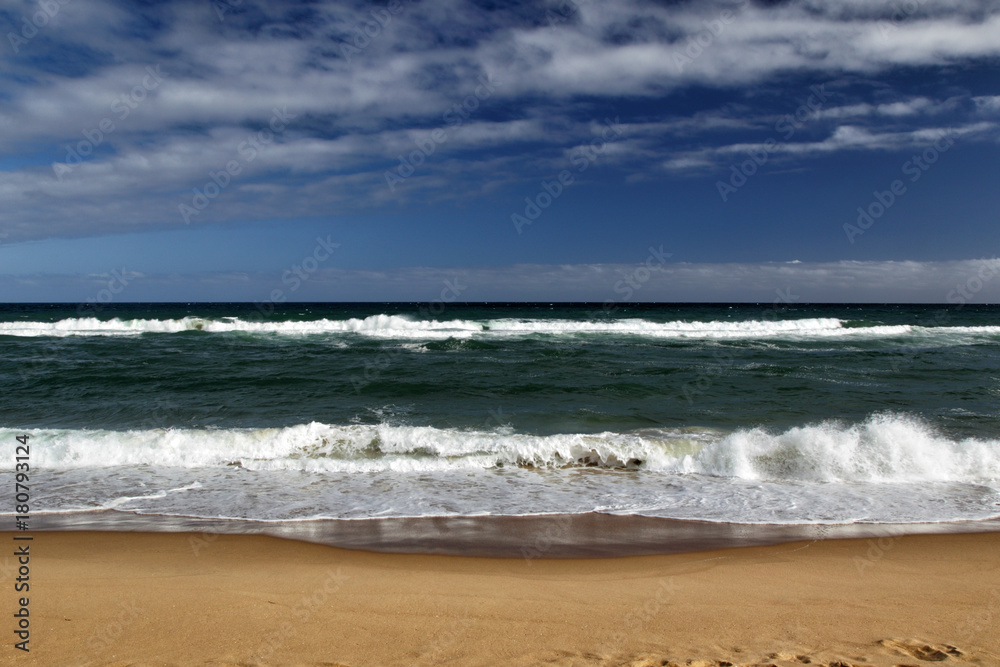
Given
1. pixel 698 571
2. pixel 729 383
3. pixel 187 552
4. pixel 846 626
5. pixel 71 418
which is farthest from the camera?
pixel 729 383

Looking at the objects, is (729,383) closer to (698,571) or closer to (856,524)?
(856,524)

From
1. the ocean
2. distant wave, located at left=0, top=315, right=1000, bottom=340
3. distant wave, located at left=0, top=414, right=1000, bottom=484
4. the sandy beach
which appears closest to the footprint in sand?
the sandy beach

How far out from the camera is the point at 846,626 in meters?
3.76

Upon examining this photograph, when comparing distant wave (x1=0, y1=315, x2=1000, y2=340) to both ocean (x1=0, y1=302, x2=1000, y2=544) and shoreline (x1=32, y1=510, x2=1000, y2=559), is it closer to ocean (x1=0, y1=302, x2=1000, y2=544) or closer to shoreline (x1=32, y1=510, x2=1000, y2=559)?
ocean (x1=0, y1=302, x2=1000, y2=544)

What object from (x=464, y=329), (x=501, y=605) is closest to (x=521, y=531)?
(x=501, y=605)

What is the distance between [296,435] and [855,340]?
91.1ft

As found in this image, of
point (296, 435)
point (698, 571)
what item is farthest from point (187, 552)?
point (698, 571)

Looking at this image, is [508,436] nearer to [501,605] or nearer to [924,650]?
[501,605]

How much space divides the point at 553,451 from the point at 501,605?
15.0 feet

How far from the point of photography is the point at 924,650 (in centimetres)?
340

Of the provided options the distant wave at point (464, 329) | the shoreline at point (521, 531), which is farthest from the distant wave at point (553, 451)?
the distant wave at point (464, 329)

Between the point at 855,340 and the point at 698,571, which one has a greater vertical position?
the point at 855,340

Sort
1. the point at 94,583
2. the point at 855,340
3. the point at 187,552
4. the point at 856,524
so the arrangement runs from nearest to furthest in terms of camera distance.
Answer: the point at 94,583 < the point at 187,552 < the point at 856,524 < the point at 855,340

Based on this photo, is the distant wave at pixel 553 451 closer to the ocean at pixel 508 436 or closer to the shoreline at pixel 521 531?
the ocean at pixel 508 436
